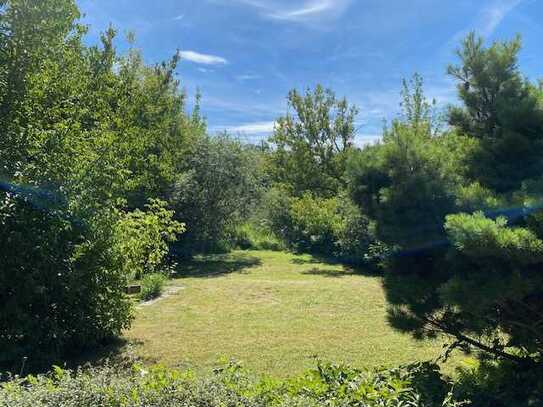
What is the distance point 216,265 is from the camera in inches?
584

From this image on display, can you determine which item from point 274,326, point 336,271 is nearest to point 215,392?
point 274,326

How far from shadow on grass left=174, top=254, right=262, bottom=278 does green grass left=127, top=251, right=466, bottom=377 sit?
1042mm

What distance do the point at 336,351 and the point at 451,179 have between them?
2.98 m

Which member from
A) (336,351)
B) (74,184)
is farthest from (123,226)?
(336,351)

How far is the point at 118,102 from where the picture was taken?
356 inches

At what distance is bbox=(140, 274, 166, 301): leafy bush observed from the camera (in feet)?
30.7

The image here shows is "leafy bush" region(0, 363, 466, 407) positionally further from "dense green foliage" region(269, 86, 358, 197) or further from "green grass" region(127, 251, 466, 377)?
"dense green foliage" region(269, 86, 358, 197)

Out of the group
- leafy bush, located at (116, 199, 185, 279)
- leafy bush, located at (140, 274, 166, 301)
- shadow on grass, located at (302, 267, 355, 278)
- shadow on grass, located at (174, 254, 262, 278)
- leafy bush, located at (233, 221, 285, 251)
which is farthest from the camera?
leafy bush, located at (233, 221, 285, 251)

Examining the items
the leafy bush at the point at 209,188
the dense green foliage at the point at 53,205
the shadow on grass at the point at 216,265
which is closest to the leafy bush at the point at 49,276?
the dense green foliage at the point at 53,205

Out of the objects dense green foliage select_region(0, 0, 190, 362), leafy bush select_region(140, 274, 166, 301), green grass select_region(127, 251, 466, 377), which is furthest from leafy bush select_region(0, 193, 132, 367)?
leafy bush select_region(140, 274, 166, 301)

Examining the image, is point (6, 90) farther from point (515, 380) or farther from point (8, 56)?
point (515, 380)

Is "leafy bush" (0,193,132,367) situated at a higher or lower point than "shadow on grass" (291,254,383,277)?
higher

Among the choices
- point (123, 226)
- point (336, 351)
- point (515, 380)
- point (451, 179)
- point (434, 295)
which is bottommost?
point (336, 351)

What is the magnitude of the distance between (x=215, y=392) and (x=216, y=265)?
12.0 metres
